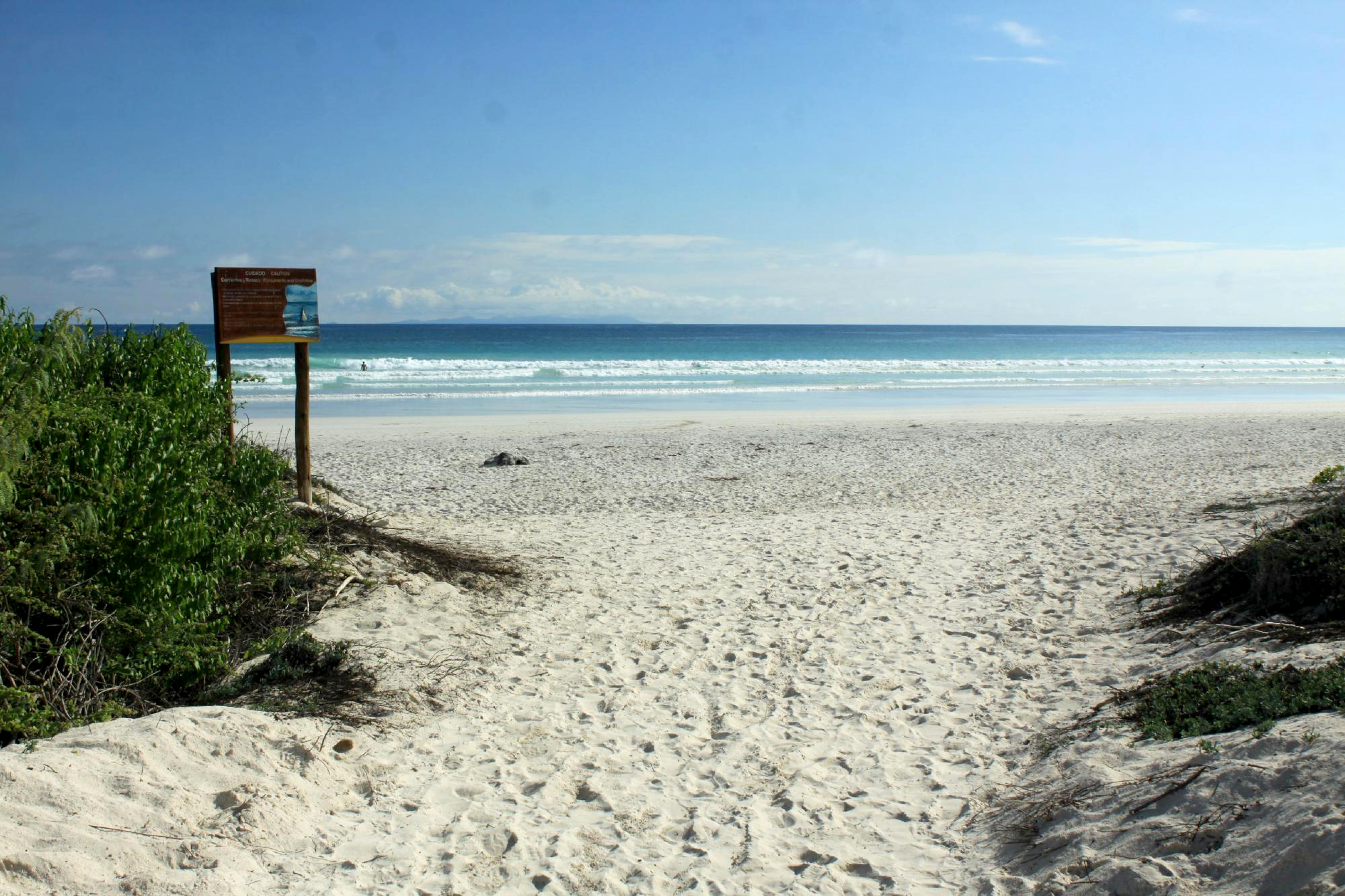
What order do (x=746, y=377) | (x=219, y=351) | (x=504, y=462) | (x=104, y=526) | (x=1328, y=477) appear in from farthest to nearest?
1. (x=746, y=377)
2. (x=504, y=462)
3. (x=1328, y=477)
4. (x=219, y=351)
5. (x=104, y=526)

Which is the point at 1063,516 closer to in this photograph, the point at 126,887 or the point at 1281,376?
the point at 126,887

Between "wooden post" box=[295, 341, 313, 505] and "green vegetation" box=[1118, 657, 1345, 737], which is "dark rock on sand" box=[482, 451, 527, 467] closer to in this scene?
"wooden post" box=[295, 341, 313, 505]

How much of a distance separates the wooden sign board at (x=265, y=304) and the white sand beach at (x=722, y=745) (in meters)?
2.07

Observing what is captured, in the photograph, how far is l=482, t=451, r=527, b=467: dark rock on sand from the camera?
13672 mm

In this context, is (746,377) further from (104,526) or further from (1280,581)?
(104,526)

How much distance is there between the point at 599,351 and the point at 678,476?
163ft

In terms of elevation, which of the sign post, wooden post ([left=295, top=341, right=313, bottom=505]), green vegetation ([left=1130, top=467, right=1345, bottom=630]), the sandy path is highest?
the sign post

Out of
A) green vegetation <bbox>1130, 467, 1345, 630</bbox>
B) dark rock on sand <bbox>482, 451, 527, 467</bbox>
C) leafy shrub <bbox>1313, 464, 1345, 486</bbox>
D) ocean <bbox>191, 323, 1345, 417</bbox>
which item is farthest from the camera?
ocean <bbox>191, 323, 1345, 417</bbox>

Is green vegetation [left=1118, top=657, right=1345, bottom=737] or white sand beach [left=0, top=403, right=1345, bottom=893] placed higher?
green vegetation [left=1118, top=657, right=1345, bottom=737]

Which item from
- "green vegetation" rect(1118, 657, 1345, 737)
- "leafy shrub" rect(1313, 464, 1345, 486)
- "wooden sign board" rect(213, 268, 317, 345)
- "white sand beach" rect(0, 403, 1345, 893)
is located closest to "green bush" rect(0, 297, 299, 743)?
"white sand beach" rect(0, 403, 1345, 893)

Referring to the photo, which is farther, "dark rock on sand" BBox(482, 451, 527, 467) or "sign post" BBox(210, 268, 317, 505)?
"dark rock on sand" BBox(482, 451, 527, 467)

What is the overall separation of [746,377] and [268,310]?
30575 millimetres

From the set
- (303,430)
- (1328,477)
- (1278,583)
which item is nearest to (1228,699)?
(1278,583)

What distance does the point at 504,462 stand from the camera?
1379 cm
